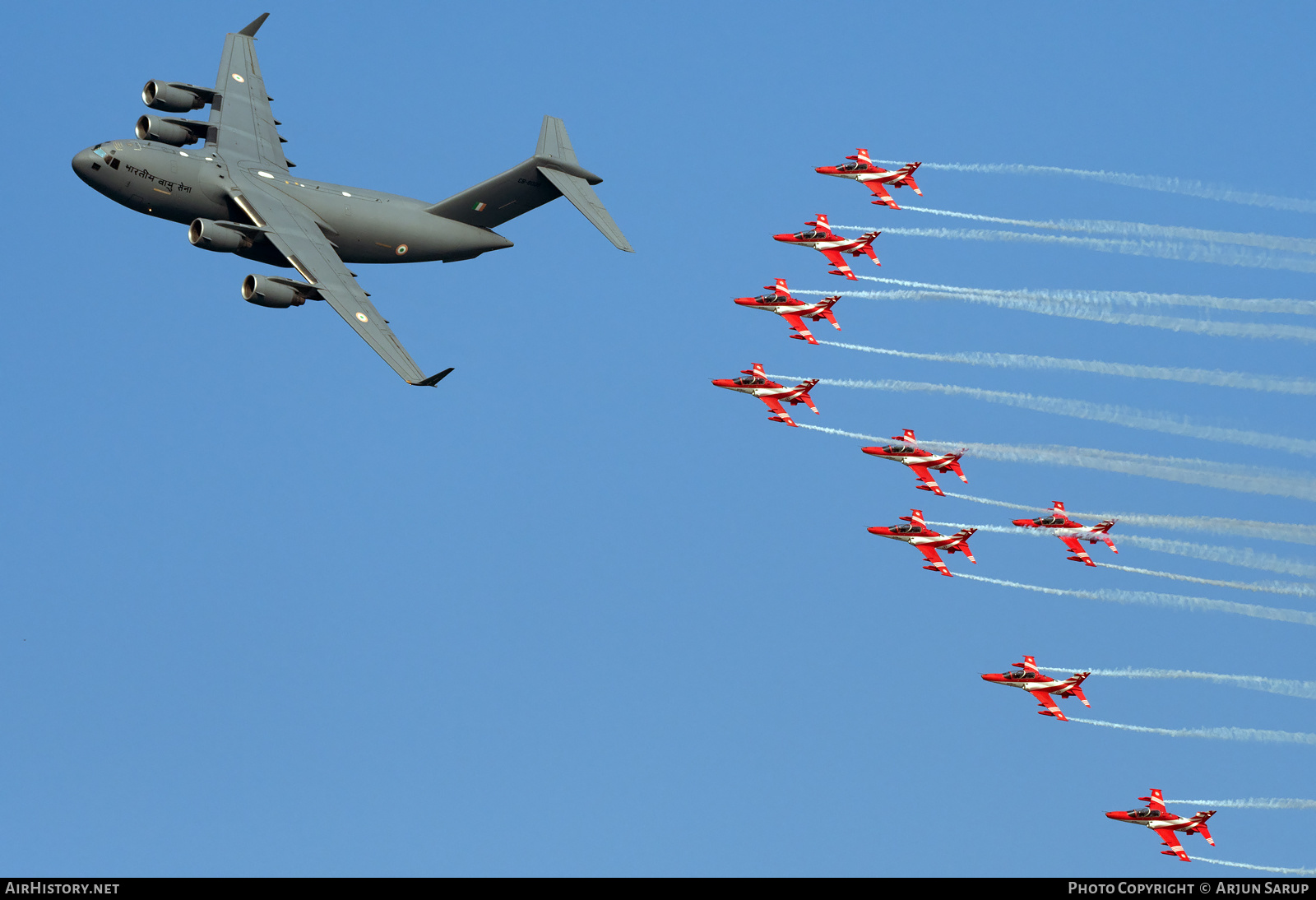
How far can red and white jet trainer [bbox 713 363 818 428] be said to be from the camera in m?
71.2

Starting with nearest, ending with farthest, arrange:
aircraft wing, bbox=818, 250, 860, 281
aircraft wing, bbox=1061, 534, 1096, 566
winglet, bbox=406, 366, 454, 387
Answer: winglet, bbox=406, 366, 454, 387, aircraft wing, bbox=1061, 534, 1096, 566, aircraft wing, bbox=818, 250, 860, 281

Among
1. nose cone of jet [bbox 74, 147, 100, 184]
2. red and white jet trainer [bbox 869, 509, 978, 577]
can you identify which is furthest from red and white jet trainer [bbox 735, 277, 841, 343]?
nose cone of jet [bbox 74, 147, 100, 184]

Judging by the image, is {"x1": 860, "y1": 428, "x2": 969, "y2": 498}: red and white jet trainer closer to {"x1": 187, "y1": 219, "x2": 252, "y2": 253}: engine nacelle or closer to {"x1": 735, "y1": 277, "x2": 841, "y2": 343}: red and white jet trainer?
{"x1": 735, "y1": 277, "x2": 841, "y2": 343}: red and white jet trainer

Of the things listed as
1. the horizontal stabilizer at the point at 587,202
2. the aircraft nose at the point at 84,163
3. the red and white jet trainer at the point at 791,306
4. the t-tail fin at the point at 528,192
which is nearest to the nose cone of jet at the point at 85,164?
the aircraft nose at the point at 84,163

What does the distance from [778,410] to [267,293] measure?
2228 cm

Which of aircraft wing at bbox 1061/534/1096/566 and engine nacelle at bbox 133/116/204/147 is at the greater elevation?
engine nacelle at bbox 133/116/204/147

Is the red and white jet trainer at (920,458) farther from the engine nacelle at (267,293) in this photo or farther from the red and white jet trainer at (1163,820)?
the engine nacelle at (267,293)

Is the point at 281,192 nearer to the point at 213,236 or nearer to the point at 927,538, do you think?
the point at 213,236

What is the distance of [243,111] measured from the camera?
70.2m

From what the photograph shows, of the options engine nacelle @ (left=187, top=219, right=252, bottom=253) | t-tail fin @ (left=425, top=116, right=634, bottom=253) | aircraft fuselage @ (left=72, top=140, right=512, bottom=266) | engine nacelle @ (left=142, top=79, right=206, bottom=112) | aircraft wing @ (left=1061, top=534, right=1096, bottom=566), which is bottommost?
aircraft wing @ (left=1061, top=534, right=1096, bottom=566)

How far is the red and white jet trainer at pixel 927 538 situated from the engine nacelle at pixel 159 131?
98.9 ft

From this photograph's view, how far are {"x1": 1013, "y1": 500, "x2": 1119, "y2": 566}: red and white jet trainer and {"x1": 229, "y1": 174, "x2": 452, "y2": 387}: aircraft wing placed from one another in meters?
24.1

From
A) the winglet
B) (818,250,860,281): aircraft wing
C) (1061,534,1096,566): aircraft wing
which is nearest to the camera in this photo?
the winglet
